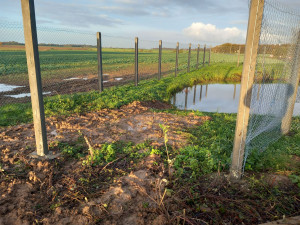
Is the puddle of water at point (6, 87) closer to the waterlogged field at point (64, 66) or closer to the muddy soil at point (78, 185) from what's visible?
the waterlogged field at point (64, 66)

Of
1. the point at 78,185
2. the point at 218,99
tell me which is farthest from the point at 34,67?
the point at 218,99

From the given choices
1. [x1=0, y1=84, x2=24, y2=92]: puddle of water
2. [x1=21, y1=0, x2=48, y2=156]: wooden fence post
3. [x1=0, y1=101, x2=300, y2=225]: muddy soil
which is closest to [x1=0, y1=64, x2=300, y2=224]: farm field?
[x1=0, y1=101, x2=300, y2=225]: muddy soil

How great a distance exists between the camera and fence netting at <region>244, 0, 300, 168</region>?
2.97 metres

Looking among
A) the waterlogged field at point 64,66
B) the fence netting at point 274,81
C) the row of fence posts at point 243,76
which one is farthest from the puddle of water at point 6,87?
the fence netting at point 274,81

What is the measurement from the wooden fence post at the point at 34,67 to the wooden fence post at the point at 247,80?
2673 millimetres

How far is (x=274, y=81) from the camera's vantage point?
3818mm

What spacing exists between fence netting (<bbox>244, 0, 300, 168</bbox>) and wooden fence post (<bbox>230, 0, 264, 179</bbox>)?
0.14m

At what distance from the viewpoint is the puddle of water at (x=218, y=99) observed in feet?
12.1

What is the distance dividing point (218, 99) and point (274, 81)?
6.31 m

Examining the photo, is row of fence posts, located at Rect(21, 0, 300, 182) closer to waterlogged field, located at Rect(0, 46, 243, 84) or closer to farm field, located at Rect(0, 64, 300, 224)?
farm field, located at Rect(0, 64, 300, 224)

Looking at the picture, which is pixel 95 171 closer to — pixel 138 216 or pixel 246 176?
pixel 138 216

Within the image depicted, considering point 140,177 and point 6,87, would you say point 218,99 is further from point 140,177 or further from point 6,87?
point 6,87

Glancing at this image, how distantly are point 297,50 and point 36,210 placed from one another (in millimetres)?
4900

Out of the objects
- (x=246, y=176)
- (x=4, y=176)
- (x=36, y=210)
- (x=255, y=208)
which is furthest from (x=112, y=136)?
(x=255, y=208)
